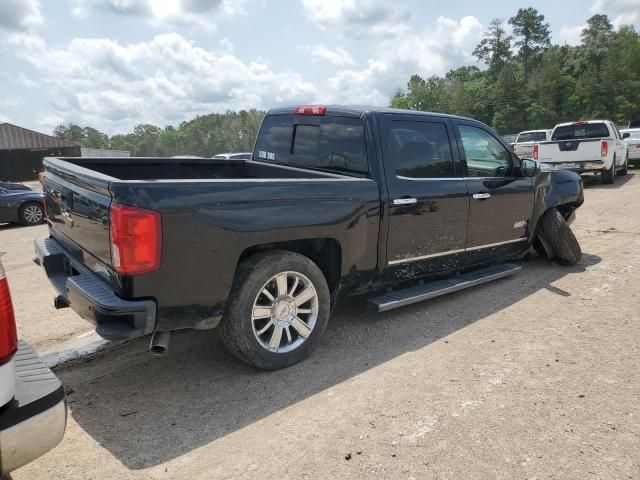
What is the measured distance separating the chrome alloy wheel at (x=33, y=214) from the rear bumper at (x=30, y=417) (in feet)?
38.2

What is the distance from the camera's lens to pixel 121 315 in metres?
2.87

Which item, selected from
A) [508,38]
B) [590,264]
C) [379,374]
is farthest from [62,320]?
[508,38]

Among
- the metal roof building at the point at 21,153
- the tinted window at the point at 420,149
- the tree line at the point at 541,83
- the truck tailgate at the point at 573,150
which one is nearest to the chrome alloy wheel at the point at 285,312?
the tinted window at the point at 420,149

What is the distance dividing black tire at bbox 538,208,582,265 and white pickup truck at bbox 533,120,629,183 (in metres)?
7.97

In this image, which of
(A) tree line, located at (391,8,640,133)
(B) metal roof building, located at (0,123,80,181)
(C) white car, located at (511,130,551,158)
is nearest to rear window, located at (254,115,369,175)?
(C) white car, located at (511,130,551,158)

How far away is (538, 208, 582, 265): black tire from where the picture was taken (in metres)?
5.96

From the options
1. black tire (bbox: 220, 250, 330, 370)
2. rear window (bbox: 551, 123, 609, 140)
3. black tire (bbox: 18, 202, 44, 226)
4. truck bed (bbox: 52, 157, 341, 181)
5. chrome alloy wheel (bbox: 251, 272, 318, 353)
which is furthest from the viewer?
rear window (bbox: 551, 123, 609, 140)

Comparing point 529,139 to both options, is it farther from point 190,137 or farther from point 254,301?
point 190,137

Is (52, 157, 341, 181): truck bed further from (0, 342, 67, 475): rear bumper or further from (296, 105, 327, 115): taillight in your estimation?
(0, 342, 67, 475): rear bumper

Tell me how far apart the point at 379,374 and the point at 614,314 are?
246 centimetres

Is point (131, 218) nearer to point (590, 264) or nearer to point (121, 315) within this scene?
point (121, 315)

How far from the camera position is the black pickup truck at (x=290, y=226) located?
2922 millimetres

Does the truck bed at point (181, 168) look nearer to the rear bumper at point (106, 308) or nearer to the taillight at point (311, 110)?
the taillight at point (311, 110)

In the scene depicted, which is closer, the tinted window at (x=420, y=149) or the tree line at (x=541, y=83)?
the tinted window at (x=420, y=149)
